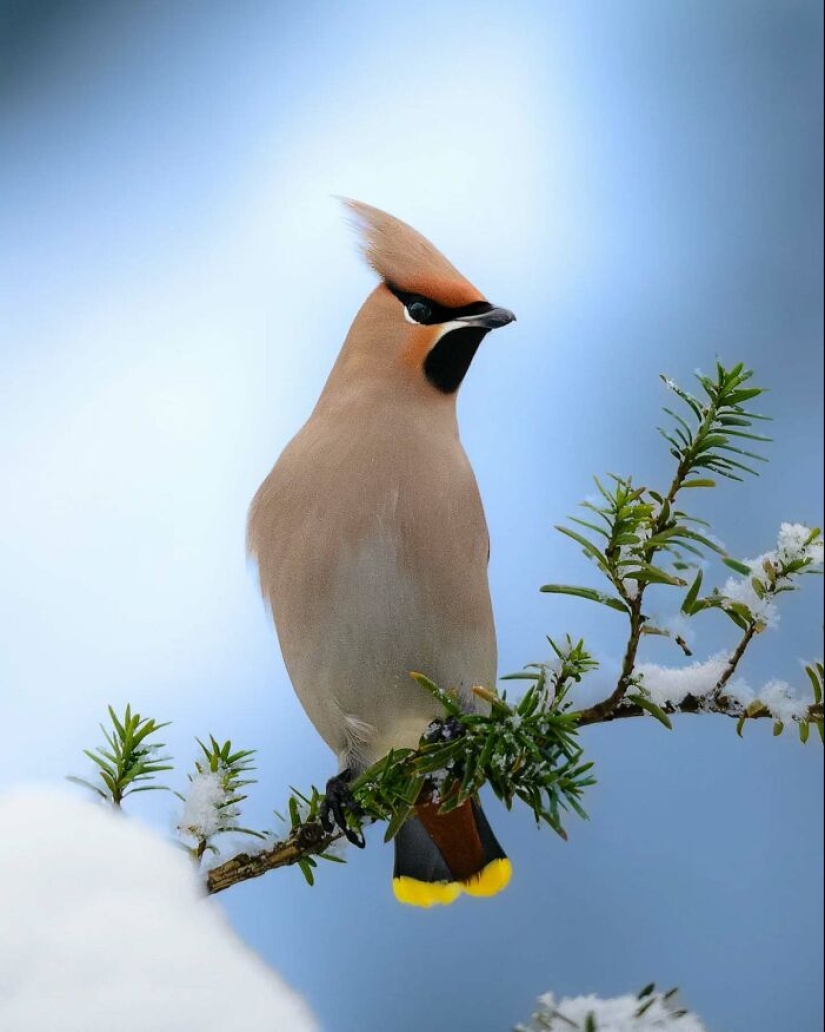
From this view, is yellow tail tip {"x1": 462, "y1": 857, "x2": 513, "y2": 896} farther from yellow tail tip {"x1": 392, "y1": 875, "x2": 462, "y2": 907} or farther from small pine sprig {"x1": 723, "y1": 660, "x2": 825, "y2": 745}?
small pine sprig {"x1": 723, "y1": 660, "x2": 825, "y2": 745}

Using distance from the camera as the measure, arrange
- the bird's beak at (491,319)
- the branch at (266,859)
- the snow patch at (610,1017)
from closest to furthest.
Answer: the snow patch at (610,1017) < the branch at (266,859) < the bird's beak at (491,319)

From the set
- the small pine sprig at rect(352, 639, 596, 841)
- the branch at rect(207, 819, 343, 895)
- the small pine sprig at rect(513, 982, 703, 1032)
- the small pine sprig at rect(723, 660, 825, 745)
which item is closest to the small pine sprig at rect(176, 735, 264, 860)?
the branch at rect(207, 819, 343, 895)

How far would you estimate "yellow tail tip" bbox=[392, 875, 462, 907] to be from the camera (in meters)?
1.07

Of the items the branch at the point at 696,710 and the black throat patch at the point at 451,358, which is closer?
the branch at the point at 696,710

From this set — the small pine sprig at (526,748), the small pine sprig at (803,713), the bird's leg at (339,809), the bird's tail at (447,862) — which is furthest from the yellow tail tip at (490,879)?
the small pine sprig at (803,713)

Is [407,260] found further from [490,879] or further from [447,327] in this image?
A: [490,879]

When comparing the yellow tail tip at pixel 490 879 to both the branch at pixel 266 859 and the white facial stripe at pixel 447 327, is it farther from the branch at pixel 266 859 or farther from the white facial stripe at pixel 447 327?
the white facial stripe at pixel 447 327

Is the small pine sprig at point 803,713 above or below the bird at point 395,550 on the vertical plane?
below

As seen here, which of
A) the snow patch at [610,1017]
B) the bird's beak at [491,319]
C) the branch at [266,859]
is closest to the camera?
the snow patch at [610,1017]

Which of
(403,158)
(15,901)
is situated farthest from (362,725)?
(403,158)

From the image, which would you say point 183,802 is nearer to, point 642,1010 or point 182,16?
point 642,1010

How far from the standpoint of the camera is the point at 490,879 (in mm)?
1074

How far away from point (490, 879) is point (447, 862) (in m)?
0.04

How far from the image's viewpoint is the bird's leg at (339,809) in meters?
0.89
